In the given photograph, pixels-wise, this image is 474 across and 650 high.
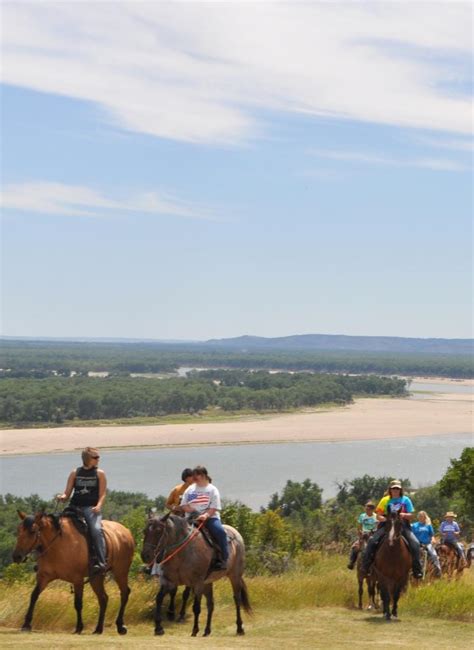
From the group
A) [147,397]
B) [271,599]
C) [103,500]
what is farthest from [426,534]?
[147,397]

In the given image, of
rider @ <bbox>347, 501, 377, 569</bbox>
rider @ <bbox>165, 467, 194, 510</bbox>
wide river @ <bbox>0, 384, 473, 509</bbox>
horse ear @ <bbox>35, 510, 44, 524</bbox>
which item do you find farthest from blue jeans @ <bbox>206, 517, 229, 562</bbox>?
wide river @ <bbox>0, 384, 473, 509</bbox>

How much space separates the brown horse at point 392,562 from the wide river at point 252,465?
1324 inches

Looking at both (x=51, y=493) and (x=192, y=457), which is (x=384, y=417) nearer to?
(x=192, y=457)

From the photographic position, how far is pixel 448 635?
34.7 feet

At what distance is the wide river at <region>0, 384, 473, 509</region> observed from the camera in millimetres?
51531

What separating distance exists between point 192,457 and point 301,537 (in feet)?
114

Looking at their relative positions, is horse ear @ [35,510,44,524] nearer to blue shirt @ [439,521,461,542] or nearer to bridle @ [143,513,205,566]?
bridle @ [143,513,205,566]

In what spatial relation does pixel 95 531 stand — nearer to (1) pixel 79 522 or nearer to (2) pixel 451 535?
(1) pixel 79 522

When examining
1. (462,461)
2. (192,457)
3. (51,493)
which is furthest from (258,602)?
(192,457)

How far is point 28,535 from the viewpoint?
954 centimetres

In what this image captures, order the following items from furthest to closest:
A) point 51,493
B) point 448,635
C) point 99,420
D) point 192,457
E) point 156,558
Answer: point 99,420
point 192,457
point 51,493
point 448,635
point 156,558

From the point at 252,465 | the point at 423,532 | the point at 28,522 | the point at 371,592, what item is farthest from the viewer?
the point at 252,465

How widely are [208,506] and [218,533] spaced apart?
30 cm

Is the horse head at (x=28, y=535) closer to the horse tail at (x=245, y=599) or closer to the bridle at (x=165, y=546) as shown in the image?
the bridle at (x=165, y=546)
